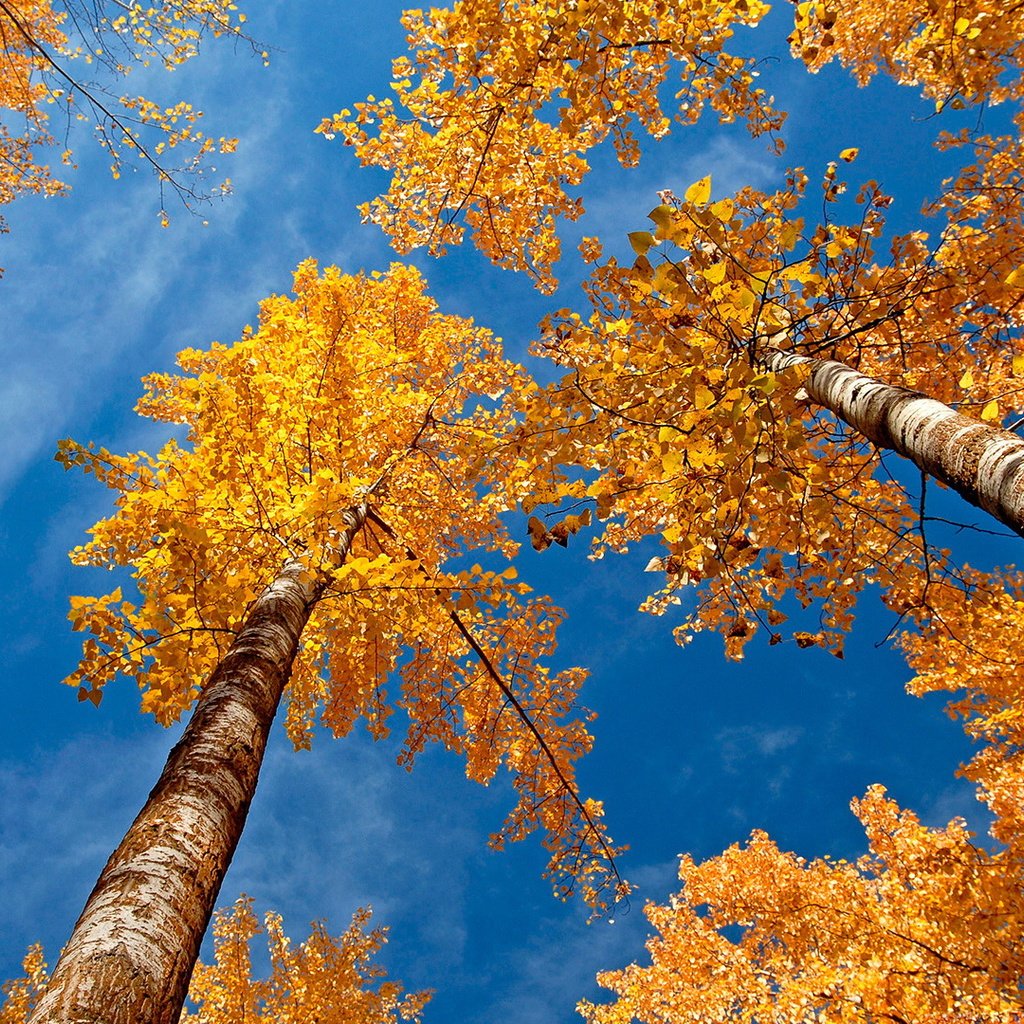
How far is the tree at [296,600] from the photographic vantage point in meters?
1.75

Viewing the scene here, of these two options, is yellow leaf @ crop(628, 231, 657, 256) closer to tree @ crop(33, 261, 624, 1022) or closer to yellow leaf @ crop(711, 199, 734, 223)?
yellow leaf @ crop(711, 199, 734, 223)

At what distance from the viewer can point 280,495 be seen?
3.38 meters

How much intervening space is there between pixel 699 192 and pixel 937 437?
1.56 metres

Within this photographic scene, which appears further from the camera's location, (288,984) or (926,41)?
(288,984)

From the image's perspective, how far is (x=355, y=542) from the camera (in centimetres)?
595

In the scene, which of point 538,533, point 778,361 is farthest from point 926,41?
point 538,533

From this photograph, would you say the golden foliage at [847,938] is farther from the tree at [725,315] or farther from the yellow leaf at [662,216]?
the yellow leaf at [662,216]

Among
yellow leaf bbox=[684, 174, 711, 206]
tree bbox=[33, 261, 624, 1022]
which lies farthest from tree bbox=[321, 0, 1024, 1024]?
tree bbox=[33, 261, 624, 1022]

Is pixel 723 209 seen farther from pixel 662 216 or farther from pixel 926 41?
pixel 926 41

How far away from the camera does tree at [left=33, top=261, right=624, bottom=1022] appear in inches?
68.8

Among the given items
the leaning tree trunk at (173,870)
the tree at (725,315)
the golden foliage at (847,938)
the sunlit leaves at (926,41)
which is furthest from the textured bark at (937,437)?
the golden foliage at (847,938)

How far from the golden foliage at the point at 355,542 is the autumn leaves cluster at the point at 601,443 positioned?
0.03 m

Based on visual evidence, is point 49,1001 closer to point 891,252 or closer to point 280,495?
point 280,495

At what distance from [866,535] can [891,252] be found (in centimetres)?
192
